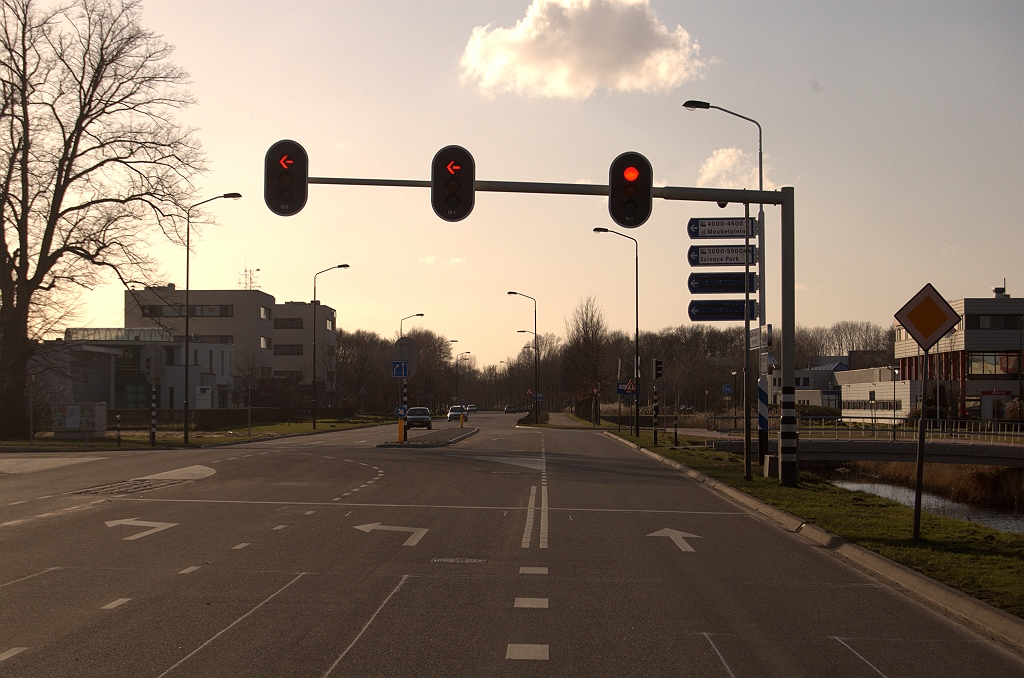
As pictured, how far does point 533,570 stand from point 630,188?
26.2 ft

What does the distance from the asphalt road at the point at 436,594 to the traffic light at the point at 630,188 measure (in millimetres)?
5213

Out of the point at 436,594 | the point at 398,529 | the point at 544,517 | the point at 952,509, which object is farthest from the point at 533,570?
the point at 952,509

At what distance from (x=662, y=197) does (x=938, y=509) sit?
1888 cm

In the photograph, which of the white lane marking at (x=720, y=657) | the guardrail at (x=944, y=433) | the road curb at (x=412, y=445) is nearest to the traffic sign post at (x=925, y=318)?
the white lane marking at (x=720, y=657)

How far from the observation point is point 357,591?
331 inches

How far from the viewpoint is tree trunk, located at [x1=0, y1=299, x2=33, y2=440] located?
38.6m

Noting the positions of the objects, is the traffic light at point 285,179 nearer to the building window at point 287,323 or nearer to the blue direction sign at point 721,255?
the blue direction sign at point 721,255

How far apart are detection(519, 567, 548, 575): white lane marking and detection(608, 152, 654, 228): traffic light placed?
744 centimetres

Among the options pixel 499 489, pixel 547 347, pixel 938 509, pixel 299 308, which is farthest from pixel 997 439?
pixel 547 347

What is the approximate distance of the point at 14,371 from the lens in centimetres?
3938

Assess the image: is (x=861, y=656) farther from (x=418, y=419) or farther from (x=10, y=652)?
(x=418, y=419)

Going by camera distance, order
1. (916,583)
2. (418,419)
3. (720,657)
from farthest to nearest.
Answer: (418,419), (916,583), (720,657)

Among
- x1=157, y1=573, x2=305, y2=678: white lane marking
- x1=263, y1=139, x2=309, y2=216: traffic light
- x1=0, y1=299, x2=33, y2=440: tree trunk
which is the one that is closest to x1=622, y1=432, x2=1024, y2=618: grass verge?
x1=157, y1=573, x2=305, y2=678: white lane marking

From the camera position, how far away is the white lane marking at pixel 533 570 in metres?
9.48
